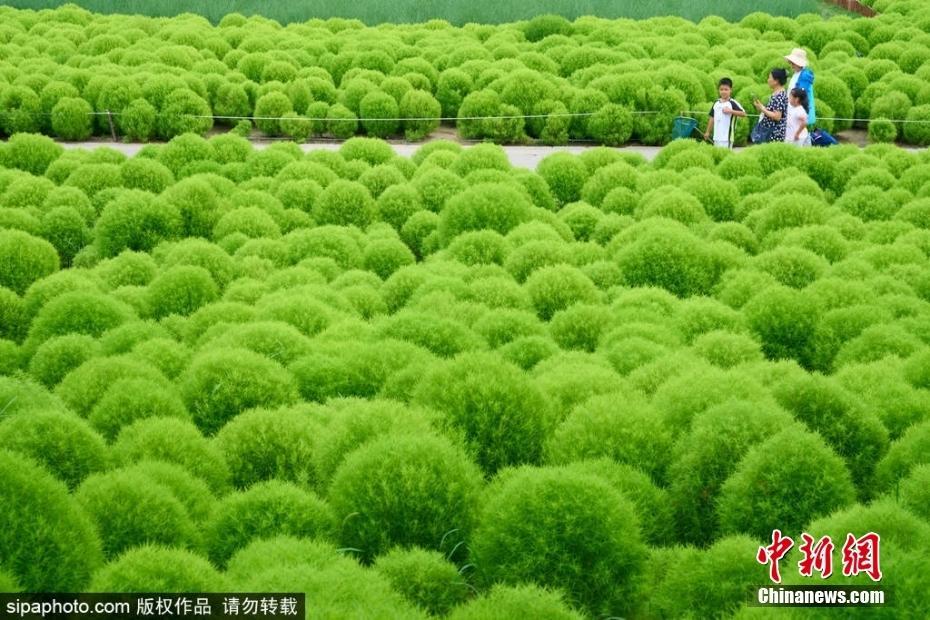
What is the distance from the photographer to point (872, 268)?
8898mm

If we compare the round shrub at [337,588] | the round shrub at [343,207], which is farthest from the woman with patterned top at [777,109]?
the round shrub at [337,588]

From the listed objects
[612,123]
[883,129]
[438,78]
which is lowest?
[883,129]

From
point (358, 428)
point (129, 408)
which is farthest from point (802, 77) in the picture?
point (129, 408)

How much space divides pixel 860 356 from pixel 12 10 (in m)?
24.3

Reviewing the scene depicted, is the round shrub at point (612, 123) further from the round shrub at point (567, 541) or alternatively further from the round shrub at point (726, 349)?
the round shrub at point (567, 541)

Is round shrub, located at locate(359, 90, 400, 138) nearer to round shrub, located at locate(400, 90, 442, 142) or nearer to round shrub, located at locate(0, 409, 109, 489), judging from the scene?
round shrub, located at locate(400, 90, 442, 142)

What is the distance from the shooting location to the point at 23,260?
9648mm

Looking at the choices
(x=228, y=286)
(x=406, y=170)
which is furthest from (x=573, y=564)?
(x=406, y=170)

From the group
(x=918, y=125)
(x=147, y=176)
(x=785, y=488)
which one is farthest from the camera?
(x=918, y=125)

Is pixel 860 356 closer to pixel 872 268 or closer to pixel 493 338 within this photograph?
pixel 872 268

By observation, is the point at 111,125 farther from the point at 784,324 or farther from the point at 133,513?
the point at 133,513

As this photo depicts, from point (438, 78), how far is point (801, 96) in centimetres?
737

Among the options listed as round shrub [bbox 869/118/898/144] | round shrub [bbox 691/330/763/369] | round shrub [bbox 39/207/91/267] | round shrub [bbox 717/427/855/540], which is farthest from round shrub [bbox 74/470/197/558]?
round shrub [bbox 869/118/898/144]

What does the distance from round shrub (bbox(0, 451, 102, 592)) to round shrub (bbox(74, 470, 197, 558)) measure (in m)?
0.17
